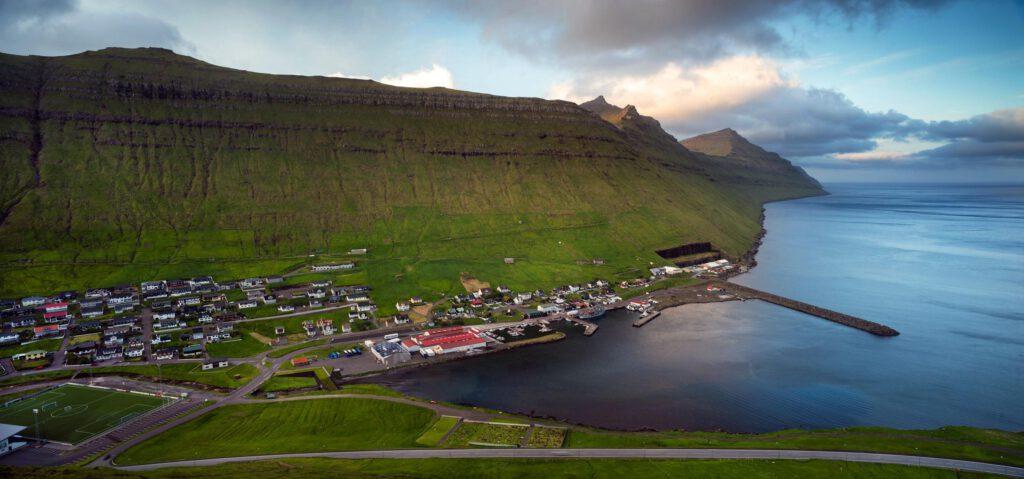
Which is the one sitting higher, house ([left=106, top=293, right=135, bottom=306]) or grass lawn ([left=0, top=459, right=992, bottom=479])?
house ([left=106, top=293, right=135, bottom=306])

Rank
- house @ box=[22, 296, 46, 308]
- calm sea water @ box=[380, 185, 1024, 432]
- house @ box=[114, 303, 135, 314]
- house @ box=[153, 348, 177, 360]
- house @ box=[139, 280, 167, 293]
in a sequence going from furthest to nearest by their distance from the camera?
house @ box=[139, 280, 167, 293]
house @ box=[114, 303, 135, 314]
house @ box=[22, 296, 46, 308]
house @ box=[153, 348, 177, 360]
calm sea water @ box=[380, 185, 1024, 432]

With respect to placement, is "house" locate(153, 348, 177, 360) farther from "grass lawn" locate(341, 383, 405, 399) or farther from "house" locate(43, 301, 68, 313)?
"grass lawn" locate(341, 383, 405, 399)

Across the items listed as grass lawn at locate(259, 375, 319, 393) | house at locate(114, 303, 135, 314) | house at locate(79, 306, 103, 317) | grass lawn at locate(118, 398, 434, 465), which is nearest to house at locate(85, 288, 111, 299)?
house at locate(79, 306, 103, 317)

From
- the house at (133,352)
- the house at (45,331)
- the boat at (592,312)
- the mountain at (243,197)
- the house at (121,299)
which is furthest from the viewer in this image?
the mountain at (243,197)

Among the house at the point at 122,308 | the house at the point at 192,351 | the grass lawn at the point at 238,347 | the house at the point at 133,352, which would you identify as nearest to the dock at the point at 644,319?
the grass lawn at the point at 238,347

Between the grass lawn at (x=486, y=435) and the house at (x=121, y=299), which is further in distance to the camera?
the house at (x=121, y=299)

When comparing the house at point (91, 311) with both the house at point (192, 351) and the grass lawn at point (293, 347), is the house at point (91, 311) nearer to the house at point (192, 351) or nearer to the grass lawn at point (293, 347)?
the house at point (192, 351)
